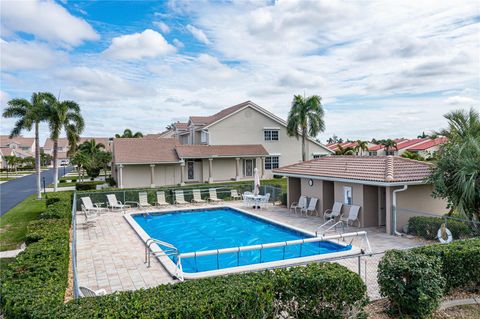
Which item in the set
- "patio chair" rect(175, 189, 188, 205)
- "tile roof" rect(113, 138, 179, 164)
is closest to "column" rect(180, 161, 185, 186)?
"tile roof" rect(113, 138, 179, 164)

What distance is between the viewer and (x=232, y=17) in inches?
691

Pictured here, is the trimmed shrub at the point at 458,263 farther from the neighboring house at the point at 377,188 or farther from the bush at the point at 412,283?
the neighboring house at the point at 377,188

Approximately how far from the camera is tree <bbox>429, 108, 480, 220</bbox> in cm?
1295

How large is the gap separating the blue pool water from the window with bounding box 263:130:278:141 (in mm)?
19540

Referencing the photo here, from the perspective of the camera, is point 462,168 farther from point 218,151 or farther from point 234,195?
point 218,151

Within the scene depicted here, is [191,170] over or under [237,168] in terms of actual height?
under

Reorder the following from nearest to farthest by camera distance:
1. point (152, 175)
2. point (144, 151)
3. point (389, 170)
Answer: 1. point (389, 170)
2. point (152, 175)
3. point (144, 151)

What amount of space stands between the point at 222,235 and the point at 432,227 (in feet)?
30.1

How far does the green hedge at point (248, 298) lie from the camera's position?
5.73 metres

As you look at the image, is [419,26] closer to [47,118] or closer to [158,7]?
[158,7]

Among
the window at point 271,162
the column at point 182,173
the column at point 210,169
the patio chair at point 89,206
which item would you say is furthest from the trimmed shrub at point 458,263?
the window at point 271,162

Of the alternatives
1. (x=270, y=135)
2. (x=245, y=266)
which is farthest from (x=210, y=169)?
(x=245, y=266)

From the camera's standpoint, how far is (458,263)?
27.2ft

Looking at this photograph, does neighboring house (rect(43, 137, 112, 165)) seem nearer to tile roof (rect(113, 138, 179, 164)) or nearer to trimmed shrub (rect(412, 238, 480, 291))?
tile roof (rect(113, 138, 179, 164))
